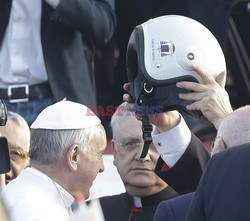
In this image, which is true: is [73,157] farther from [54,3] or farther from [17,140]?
[54,3]

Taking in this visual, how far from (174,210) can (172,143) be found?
94cm

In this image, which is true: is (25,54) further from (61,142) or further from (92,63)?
(61,142)

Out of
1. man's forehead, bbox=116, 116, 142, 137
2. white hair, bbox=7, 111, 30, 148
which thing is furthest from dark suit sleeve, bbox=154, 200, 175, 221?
white hair, bbox=7, 111, 30, 148

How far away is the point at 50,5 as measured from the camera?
657 cm

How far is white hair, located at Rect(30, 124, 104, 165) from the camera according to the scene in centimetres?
523

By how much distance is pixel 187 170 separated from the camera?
5.51 metres

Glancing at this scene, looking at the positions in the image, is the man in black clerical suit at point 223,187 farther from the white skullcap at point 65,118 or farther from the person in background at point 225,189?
the white skullcap at point 65,118

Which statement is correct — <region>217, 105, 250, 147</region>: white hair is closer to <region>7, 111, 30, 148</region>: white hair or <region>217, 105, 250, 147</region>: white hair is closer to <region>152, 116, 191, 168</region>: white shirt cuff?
<region>152, 116, 191, 168</region>: white shirt cuff

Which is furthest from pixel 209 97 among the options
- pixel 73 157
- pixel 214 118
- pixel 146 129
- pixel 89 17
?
pixel 89 17

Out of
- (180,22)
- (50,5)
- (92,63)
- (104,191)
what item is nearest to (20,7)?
(50,5)

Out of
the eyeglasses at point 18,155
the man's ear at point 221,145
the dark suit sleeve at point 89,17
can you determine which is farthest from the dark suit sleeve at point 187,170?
the dark suit sleeve at point 89,17

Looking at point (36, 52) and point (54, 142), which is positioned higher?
point (36, 52)

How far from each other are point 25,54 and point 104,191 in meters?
1.11

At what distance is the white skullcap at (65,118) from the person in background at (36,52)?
1.01 m
